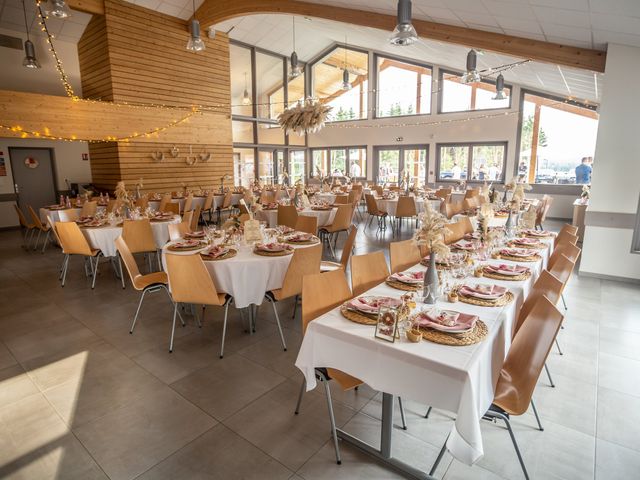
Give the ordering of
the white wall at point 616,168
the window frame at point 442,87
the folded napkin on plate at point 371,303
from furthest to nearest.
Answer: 1. the window frame at point 442,87
2. the white wall at point 616,168
3. the folded napkin on plate at point 371,303

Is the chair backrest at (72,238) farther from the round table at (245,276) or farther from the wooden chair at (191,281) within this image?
the round table at (245,276)

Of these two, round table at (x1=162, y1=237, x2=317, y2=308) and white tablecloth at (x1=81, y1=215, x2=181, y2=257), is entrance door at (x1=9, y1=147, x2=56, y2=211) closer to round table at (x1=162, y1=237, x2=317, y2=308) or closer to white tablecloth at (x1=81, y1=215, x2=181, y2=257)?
white tablecloth at (x1=81, y1=215, x2=181, y2=257)

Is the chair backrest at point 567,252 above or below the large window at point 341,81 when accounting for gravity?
below

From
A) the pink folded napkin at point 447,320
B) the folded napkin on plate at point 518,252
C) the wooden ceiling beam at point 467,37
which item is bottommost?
the pink folded napkin at point 447,320

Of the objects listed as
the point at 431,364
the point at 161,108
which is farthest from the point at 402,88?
the point at 431,364

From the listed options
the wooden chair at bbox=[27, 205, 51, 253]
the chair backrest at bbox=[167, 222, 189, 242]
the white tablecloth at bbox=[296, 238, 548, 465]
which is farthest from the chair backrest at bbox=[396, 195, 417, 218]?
the wooden chair at bbox=[27, 205, 51, 253]

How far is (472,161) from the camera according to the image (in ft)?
42.0

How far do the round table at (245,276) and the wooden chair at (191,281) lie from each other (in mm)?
108

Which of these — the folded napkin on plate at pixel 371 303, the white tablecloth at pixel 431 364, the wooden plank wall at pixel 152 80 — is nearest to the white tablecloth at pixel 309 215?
the folded napkin on plate at pixel 371 303

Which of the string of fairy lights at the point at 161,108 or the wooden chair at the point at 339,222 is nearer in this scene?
the wooden chair at the point at 339,222

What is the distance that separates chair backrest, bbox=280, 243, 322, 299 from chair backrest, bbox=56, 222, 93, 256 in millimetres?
3354

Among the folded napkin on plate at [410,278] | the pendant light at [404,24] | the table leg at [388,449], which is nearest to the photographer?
the table leg at [388,449]

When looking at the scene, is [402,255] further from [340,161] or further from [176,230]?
[340,161]

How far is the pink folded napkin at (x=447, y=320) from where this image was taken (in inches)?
75.0
